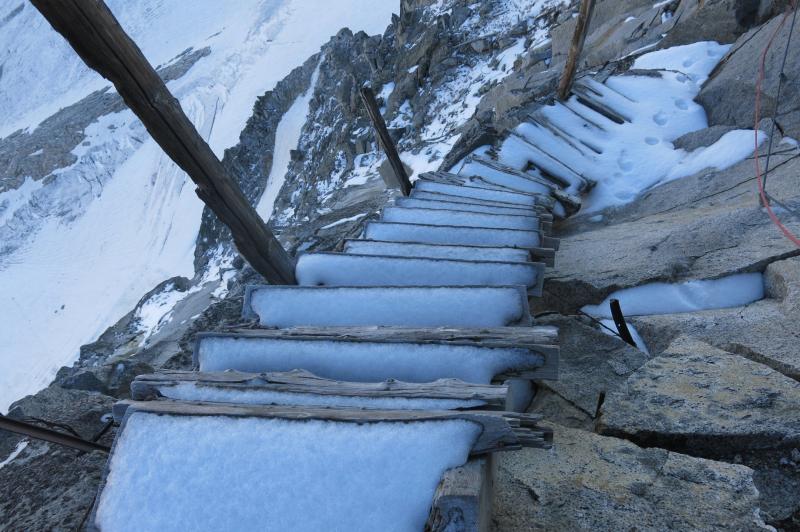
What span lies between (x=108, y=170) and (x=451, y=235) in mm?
34636

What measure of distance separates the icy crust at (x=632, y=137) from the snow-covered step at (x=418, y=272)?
343 cm

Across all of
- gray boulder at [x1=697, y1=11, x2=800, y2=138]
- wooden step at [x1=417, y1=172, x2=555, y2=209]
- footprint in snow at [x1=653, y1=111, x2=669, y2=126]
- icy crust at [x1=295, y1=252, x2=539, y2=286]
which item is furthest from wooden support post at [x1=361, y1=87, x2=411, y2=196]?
icy crust at [x1=295, y1=252, x2=539, y2=286]

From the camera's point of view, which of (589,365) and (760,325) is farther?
(589,365)

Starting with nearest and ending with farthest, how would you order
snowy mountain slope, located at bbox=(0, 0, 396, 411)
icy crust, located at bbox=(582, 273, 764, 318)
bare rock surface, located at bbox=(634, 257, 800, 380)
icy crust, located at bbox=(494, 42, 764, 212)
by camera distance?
bare rock surface, located at bbox=(634, 257, 800, 380) < icy crust, located at bbox=(582, 273, 764, 318) < icy crust, located at bbox=(494, 42, 764, 212) < snowy mountain slope, located at bbox=(0, 0, 396, 411)

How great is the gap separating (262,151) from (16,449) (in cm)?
2470

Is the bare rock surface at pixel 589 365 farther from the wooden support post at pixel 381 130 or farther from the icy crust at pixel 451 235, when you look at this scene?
the wooden support post at pixel 381 130

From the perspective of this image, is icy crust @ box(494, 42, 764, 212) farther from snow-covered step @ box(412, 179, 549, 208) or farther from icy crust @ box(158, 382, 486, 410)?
icy crust @ box(158, 382, 486, 410)

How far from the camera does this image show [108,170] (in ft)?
104

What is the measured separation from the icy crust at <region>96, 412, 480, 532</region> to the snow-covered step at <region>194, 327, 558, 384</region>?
1.66 feet

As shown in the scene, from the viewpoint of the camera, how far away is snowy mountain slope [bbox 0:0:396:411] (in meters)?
24.0

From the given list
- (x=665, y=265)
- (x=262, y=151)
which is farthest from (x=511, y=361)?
(x=262, y=151)

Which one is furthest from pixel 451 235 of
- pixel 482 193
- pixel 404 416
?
pixel 404 416

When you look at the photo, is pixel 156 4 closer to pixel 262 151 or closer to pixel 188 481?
pixel 262 151

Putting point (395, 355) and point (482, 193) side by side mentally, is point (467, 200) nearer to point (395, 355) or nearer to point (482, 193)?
point (482, 193)
